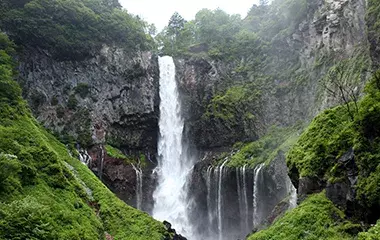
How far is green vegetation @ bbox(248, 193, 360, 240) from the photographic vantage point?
13.8 metres

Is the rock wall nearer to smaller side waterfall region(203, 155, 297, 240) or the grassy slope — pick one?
smaller side waterfall region(203, 155, 297, 240)

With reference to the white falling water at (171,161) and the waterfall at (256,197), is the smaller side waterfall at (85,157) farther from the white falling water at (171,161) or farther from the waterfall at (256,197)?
the waterfall at (256,197)

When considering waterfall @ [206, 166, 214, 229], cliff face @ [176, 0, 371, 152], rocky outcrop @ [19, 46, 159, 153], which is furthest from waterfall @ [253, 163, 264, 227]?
rocky outcrop @ [19, 46, 159, 153]

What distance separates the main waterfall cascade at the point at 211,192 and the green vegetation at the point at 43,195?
30.4ft

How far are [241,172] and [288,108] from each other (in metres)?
10.2

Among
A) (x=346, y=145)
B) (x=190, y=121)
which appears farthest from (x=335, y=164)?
(x=190, y=121)

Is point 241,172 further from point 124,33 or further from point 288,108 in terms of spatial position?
point 124,33

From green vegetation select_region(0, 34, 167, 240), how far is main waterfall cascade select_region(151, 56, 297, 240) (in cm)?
928

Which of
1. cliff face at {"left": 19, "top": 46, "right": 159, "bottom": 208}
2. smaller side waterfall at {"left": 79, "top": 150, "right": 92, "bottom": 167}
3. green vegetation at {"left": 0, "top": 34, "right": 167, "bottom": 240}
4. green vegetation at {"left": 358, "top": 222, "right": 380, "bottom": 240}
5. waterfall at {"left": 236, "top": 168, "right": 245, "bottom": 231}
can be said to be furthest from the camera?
cliff face at {"left": 19, "top": 46, "right": 159, "bottom": 208}

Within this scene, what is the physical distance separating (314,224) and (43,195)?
1285cm

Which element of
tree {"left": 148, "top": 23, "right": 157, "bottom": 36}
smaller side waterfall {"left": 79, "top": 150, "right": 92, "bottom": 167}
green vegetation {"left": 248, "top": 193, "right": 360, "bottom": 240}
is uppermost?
tree {"left": 148, "top": 23, "right": 157, "bottom": 36}

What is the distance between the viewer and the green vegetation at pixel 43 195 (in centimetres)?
1298

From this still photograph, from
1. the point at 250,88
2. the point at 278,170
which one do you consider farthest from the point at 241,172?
the point at 250,88

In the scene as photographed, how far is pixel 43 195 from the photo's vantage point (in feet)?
55.7
